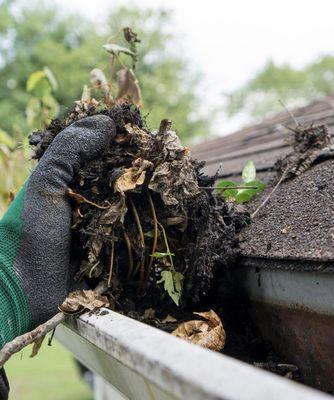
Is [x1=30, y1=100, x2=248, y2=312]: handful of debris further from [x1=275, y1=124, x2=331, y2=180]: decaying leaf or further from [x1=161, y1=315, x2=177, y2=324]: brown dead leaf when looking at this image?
[x1=275, y1=124, x2=331, y2=180]: decaying leaf

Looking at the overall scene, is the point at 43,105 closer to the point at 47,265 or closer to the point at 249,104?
the point at 47,265

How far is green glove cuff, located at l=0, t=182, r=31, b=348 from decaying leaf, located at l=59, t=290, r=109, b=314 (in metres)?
0.09

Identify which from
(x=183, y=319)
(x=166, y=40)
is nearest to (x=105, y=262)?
(x=183, y=319)

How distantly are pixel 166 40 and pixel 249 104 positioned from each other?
11898mm

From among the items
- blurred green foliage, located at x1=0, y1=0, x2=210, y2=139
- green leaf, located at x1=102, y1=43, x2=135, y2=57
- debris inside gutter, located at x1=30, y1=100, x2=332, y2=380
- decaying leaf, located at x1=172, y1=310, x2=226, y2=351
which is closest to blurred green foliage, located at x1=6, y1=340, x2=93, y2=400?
green leaf, located at x1=102, y1=43, x2=135, y2=57

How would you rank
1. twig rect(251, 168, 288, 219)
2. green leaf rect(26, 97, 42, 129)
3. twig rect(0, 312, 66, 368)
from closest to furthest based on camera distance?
twig rect(0, 312, 66, 368)
twig rect(251, 168, 288, 219)
green leaf rect(26, 97, 42, 129)

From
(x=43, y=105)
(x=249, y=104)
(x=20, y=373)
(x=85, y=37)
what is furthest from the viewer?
(x=249, y=104)

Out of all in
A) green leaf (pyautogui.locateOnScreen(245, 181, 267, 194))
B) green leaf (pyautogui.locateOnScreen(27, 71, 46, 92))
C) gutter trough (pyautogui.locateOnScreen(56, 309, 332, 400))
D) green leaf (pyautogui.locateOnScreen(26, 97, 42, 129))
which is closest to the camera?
gutter trough (pyautogui.locateOnScreen(56, 309, 332, 400))

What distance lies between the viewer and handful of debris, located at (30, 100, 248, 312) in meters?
1.15

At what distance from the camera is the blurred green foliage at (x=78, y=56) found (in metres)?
19.5

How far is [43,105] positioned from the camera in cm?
277

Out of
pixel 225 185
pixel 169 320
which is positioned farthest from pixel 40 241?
pixel 225 185

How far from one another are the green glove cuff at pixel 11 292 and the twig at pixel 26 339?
6cm

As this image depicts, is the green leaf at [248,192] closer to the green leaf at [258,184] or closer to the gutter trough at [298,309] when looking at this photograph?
the green leaf at [258,184]
